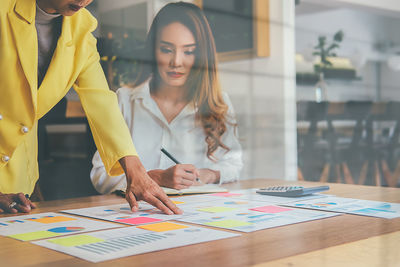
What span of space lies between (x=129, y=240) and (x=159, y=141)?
1.45 m

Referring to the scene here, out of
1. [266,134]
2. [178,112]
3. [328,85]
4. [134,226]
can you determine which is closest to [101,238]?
[134,226]

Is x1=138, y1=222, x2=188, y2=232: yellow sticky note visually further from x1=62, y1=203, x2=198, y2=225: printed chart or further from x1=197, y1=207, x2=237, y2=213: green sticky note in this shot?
x1=197, y1=207, x2=237, y2=213: green sticky note

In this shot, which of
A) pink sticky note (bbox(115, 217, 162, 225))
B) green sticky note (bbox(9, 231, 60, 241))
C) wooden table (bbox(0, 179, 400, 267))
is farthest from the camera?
pink sticky note (bbox(115, 217, 162, 225))

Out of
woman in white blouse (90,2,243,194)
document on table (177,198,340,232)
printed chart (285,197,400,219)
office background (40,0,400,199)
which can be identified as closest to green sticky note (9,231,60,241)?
document on table (177,198,340,232)

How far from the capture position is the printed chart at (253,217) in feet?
2.64

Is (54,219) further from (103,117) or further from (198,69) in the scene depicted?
(198,69)

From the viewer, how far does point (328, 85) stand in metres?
3.47

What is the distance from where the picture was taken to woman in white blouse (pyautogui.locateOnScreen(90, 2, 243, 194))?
210 centimetres

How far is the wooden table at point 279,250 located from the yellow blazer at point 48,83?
1.79 ft

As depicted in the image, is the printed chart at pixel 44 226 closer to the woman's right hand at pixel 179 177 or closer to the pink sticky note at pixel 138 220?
the pink sticky note at pixel 138 220


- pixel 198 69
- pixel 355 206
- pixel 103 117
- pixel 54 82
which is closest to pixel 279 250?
pixel 355 206

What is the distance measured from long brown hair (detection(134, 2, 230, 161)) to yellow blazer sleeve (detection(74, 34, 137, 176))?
874 millimetres

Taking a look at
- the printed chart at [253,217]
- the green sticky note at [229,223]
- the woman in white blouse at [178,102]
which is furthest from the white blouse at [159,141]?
the green sticky note at [229,223]

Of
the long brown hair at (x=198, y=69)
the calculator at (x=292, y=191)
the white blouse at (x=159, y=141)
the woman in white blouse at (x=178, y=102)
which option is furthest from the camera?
the long brown hair at (x=198, y=69)
